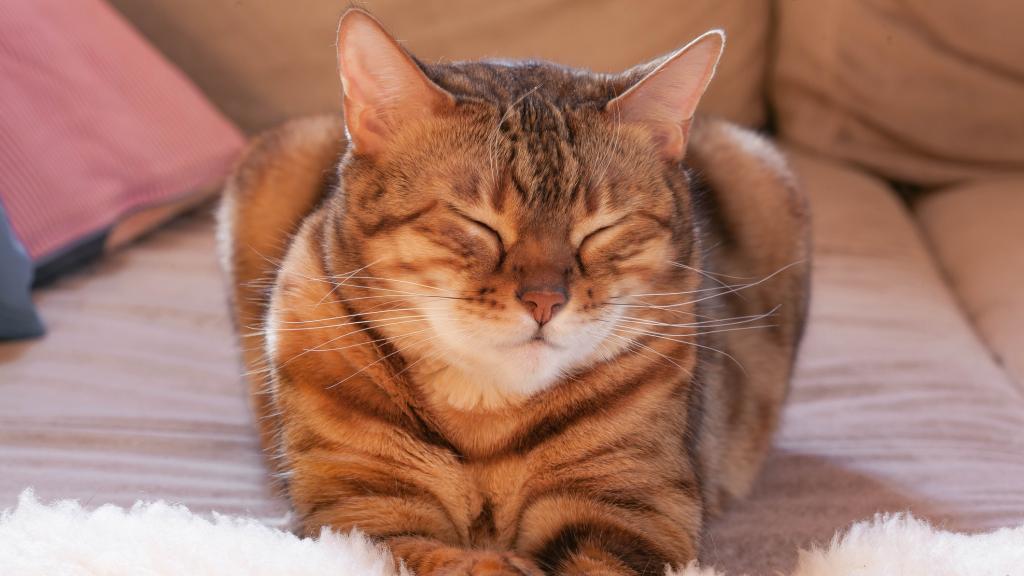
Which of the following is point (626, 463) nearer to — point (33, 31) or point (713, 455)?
point (713, 455)

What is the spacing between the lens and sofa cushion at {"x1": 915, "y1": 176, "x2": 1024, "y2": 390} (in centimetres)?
166

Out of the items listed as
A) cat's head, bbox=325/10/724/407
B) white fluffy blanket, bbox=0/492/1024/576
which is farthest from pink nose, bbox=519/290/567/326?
white fluffy blanket, bbox=0/492/1024/576

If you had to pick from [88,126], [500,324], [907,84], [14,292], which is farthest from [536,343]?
[907,84]

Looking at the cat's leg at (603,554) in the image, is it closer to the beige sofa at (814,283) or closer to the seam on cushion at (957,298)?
the beige sofa at (814,283)

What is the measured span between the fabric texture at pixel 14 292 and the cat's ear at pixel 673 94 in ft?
2.87

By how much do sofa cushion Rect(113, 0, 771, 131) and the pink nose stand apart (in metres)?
1.11

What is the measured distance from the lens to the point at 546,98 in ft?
3.60

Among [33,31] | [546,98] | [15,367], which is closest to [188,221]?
[33,31]

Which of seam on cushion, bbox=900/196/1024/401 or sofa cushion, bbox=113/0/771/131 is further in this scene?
sofa cushion, bbox=113/0/771/131

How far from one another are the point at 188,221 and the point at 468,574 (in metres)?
1.23

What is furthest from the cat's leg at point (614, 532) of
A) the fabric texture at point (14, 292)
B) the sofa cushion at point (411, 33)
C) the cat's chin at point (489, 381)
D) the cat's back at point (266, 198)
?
the sofa cushion at point (411, 33)

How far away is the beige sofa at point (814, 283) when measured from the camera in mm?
1213

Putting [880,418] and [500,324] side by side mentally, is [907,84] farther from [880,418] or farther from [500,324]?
[500,324]

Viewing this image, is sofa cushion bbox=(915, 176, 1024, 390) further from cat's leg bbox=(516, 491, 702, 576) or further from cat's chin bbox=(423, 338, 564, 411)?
cat's chin bbox=(423, 338, 564, 411)
